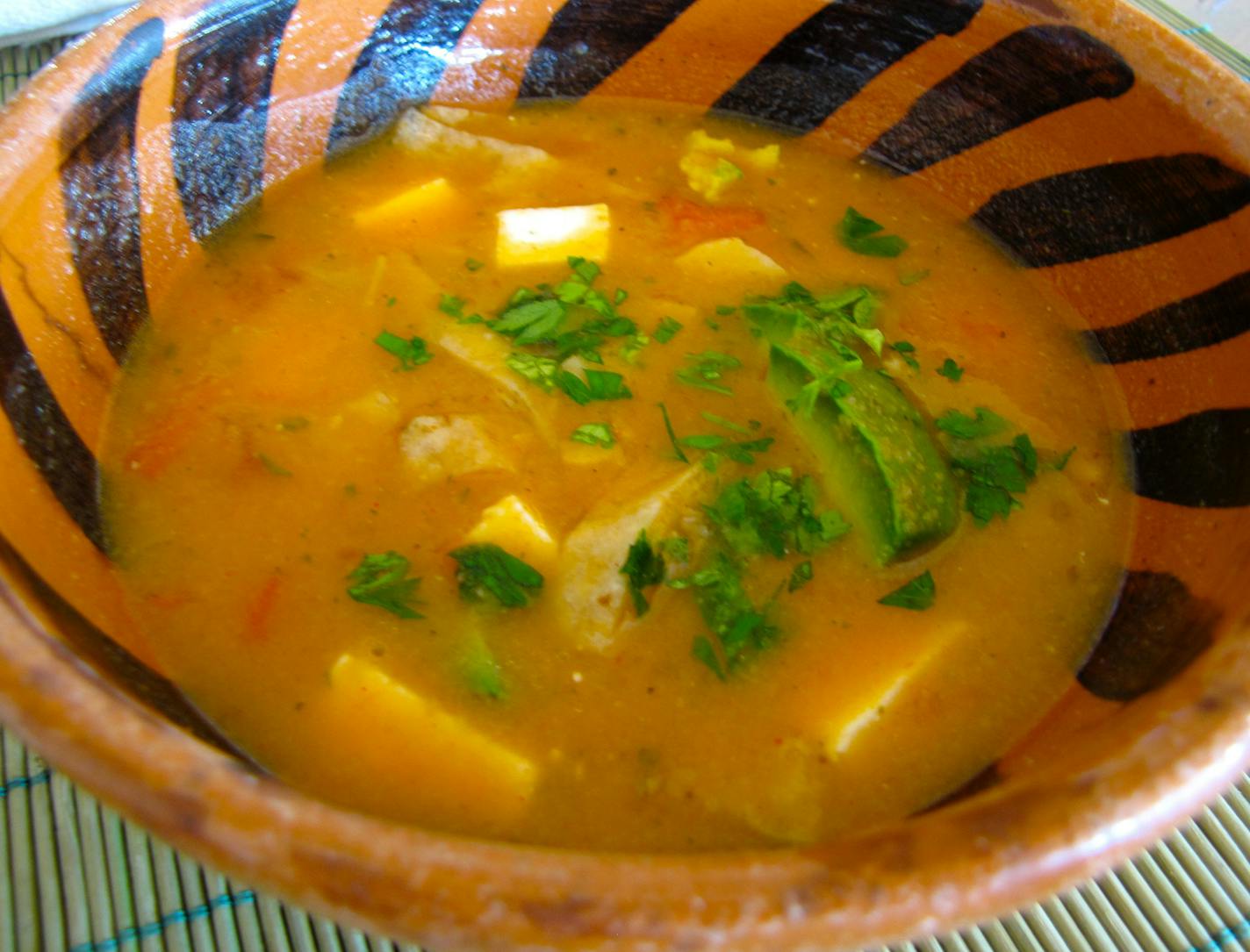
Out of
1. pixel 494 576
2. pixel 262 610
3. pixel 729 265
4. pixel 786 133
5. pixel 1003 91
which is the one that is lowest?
pixel 262 610

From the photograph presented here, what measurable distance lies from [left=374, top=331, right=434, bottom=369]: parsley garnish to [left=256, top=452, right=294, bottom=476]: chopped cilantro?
0.25 m

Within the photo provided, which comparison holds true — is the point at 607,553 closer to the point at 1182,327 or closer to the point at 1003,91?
the point at 1182,327

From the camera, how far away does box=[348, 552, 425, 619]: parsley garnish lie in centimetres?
138

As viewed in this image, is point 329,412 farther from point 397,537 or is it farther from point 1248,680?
→ point 1248,680

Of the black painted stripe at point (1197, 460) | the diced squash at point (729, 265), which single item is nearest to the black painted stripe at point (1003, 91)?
the diced squash at point (729, 265)

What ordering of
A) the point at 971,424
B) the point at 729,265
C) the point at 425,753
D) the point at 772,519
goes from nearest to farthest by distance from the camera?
the point at 425,753 → the point at 772,519 → the point at 971,424 → the point at 729,265

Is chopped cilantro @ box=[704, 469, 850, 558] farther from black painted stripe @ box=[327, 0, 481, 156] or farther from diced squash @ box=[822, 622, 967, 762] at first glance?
black painted stripe @ box=[327, 0, 481, 156]

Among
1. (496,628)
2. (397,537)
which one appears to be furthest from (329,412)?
(496,628)

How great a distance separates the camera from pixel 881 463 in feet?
4.78

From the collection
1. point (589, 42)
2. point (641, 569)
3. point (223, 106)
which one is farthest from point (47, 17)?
point (641, 569)

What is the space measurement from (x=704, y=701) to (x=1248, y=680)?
592 mm

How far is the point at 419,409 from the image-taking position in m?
1.62

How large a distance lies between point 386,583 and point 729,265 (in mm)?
825

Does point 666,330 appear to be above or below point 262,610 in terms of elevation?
above
